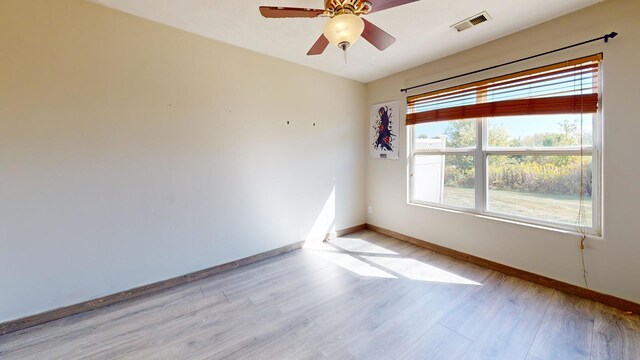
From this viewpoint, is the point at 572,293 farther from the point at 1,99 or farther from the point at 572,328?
the point at 1,99

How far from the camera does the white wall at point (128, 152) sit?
1878 mm

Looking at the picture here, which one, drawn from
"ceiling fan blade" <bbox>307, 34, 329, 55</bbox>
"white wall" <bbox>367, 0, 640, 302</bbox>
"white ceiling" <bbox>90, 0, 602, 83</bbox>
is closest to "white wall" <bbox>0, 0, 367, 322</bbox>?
"white ceiling" <bbox>90, 0, 602, 83</bbox>

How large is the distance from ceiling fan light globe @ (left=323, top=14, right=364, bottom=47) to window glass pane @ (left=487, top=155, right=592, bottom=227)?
7.35ft

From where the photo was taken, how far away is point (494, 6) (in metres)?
2.11

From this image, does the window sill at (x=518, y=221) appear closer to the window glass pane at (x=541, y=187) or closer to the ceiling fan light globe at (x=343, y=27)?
the window glass pane at (x=541, y=187)

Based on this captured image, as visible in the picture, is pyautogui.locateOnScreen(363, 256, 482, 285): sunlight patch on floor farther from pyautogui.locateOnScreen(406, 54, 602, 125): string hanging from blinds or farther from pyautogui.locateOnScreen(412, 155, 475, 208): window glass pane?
pyautogui.locateOnScreen(406, 54, 602, 125): string hanging from blinds

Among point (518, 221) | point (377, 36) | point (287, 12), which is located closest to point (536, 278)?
point (518, 221)

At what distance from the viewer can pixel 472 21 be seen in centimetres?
234

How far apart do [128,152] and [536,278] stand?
4.05 meters

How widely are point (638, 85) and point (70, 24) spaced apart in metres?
4.46

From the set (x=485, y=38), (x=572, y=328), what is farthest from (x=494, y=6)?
(x=572, y=328)

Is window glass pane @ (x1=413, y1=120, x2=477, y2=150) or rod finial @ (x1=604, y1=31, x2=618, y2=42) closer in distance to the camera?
rod finial @ (x1=604, y1=31, x2=618, y2=42)

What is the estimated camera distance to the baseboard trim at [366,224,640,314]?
2.07m

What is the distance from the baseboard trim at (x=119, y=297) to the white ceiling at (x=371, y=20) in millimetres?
2442
